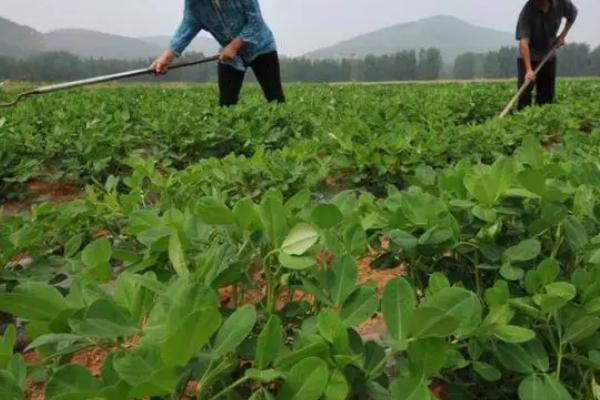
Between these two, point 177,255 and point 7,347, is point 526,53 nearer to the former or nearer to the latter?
point 177,255

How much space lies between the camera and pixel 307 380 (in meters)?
0.76

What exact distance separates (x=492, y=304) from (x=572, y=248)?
28cm

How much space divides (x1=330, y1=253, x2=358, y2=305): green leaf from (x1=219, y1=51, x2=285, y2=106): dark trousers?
4.55m

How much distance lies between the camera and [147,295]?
0.92m

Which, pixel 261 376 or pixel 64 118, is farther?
pixel 64 118

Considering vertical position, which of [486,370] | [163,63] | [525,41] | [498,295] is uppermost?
[525,41]

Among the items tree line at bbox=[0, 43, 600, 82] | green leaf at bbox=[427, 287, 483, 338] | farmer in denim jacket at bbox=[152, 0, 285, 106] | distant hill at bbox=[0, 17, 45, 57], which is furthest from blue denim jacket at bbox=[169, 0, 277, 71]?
distant hill at bbox=[0, 17, 45, 57]

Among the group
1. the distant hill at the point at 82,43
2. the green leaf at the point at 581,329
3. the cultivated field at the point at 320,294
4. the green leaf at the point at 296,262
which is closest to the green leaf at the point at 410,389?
the cultivated field at the point at 320,294

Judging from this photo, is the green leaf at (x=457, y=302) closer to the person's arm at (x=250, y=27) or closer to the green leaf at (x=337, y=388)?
the green leaf at (x=337, y=388)

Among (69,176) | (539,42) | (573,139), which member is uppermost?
(539,42)

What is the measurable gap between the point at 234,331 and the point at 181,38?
15.4 ft

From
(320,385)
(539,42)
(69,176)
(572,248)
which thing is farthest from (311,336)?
(539,42)

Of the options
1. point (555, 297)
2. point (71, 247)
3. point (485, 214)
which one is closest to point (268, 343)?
point (555, 297)

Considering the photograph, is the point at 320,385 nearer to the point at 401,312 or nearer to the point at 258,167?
the point at 401,312
